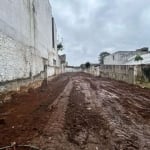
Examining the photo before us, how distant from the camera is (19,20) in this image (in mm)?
14070

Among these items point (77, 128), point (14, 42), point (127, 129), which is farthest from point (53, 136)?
point (14, 42)

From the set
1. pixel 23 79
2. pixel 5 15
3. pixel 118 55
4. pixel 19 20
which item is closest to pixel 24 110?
pixel 5 15

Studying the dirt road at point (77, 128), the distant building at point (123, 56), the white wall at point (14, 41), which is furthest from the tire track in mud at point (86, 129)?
the distant building at point (123, 56)

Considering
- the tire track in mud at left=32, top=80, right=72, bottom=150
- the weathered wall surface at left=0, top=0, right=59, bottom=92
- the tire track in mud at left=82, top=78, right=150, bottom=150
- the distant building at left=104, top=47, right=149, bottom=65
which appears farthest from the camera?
the distant building at left=104, top=47, right=149, bottom=65

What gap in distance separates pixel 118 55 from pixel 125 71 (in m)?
42.3

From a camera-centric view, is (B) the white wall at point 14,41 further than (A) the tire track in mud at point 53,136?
Yes

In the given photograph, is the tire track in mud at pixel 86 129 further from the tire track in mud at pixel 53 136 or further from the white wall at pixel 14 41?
the white wall at pixel 14 41

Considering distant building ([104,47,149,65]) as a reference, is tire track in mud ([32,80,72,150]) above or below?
below

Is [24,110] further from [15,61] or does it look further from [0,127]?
[15,61]

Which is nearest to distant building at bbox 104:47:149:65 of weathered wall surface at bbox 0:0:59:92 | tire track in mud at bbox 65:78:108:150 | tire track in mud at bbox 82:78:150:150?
weathered wall surface at bbox 0:0:59:92

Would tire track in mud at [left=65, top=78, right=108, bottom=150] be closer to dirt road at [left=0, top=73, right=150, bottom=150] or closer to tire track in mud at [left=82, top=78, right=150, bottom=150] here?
dirt road at [left=0, top=73, right=150, bottom=150]

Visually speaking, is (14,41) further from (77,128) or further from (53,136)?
(53,136)

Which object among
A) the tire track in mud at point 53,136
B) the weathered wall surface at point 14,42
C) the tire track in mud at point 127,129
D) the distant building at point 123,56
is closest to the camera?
the tire track in mud at point 53,136

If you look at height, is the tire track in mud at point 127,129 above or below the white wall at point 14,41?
below
